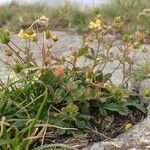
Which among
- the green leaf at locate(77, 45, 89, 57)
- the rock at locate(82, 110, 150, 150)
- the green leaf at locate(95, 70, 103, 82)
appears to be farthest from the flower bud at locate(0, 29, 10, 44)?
the rock at locate(82, 110, 150, 150)

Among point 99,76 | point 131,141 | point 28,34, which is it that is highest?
point 28,34

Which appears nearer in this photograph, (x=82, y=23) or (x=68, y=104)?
(x=68, y=104)

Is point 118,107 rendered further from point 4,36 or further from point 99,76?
point 4,36

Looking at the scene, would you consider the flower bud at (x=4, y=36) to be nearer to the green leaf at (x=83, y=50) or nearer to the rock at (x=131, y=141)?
the green leaf at (x=83, y=50)

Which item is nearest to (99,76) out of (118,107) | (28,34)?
(118,107)

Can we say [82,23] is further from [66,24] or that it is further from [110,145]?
[110,145]

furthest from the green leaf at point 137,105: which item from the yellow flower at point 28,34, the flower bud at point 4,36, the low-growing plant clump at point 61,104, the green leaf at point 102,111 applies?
the flower bud at point 4,36

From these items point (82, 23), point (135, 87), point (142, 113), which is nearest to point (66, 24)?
point (82, 23)

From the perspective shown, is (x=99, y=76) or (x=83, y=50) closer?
(x=83, y=50)

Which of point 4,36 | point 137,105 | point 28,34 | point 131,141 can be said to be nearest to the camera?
point 131,141

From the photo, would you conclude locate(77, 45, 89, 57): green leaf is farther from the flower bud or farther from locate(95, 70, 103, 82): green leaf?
the flower bud

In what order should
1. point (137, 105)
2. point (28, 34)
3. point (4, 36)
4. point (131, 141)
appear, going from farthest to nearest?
point (137, 105)
point (28, 34)
point (4, 36)
point (131, 141)
